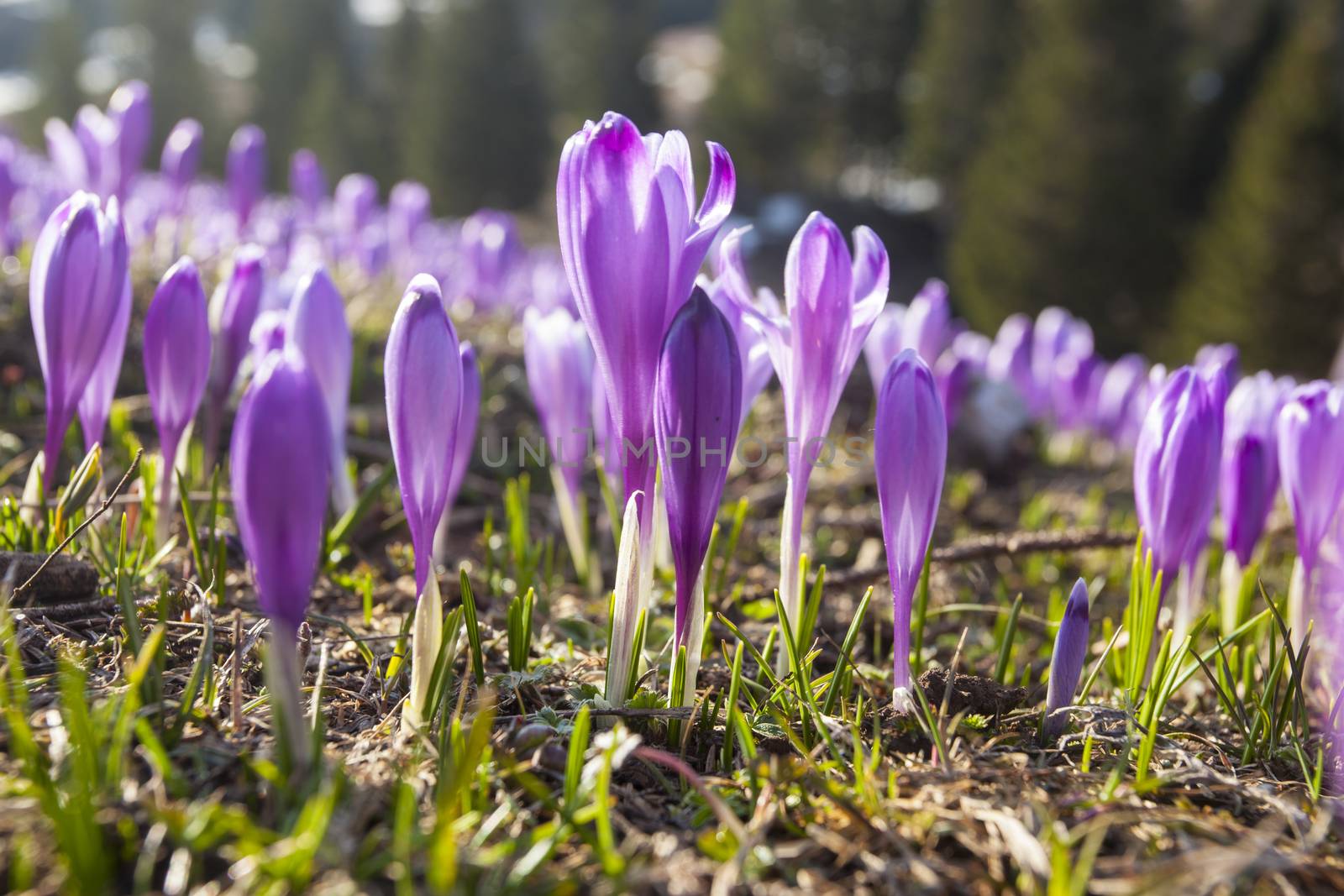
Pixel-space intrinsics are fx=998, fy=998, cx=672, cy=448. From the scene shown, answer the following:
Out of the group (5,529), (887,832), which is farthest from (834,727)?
(5,529)

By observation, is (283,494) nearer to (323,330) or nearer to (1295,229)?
(323,330)

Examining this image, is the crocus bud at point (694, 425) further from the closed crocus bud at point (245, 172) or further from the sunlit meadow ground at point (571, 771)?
the closed crocus bud at point (245, 172)

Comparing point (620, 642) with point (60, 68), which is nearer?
point (620, 642)

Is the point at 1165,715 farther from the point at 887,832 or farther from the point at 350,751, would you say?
the point at 350,751

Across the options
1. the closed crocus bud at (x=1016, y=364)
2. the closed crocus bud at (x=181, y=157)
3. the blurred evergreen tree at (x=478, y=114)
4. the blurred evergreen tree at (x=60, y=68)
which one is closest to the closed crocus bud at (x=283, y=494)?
the closed crocus bud at (x=181, y=157)

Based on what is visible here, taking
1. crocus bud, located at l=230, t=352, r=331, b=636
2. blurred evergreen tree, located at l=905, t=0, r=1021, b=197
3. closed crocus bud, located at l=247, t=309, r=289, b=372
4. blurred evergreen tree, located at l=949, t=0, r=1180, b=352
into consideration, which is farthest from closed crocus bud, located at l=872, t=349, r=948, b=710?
blurred evergreen tree, located at l=905, t=0, r=1021, b=197

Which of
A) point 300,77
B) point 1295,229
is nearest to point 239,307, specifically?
point 1295,229
